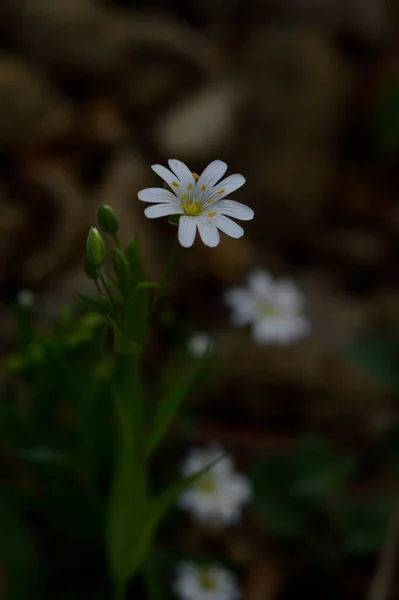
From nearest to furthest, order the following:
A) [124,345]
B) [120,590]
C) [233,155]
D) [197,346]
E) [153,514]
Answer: [124,345]
[153,514]
[120,590]
[197,346]
[233,155]

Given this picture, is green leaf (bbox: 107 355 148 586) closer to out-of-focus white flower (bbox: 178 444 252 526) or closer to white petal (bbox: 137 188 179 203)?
white petal (bbox: 137 188 179 203)

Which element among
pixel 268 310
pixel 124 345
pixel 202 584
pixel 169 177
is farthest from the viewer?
pixel 268 310

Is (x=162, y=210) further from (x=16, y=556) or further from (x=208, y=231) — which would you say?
(x=16, y=556)

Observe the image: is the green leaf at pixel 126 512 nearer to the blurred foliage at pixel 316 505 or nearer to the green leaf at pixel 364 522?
the blurred foliage at pixel 316 505

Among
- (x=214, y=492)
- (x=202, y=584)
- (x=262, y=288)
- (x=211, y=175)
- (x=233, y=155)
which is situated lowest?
(x=202, y=584)

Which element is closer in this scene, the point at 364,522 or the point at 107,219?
the point at 107,219

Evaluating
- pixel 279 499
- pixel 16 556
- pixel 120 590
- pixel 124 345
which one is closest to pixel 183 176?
pixel 124 345

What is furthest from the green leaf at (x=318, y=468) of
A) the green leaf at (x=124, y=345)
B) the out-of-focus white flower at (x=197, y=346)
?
the green leaf at (x=124, y=345)
